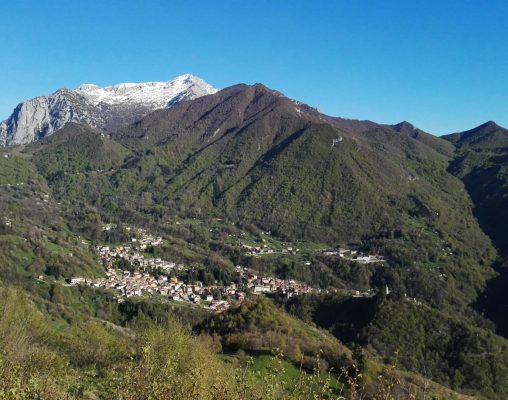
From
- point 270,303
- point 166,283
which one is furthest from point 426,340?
point 166,283

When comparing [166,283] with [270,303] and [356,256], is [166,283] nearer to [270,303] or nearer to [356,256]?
[270,303]

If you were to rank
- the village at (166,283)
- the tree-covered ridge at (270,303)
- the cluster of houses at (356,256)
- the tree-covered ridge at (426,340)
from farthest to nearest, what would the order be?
the cluster of houses at (356,256), the village at (166,283), the tree-covered ridge at (426,340), the tree-covered ridge at (270,303)

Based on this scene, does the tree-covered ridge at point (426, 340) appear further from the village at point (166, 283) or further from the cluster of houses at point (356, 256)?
the cluster of houses at point (356, 256)

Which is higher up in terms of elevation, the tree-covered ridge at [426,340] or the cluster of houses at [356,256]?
the cluster of houses at [356,256]

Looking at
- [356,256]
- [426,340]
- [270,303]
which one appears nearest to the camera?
[270,303]

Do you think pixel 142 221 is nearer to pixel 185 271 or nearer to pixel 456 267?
pixel 185 271

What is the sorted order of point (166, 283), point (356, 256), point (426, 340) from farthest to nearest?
point (356, 256), point (166, 283), point (426, 340)

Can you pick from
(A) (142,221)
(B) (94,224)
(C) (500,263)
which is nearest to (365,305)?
(C) (500,263)

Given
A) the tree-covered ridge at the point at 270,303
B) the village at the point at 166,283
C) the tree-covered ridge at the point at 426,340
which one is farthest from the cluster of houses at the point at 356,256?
the tree-covered ridge at the point at 426,340
